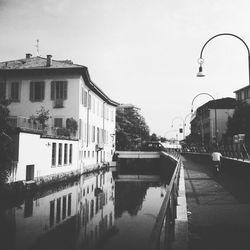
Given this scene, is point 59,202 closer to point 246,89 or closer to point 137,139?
point 137,139

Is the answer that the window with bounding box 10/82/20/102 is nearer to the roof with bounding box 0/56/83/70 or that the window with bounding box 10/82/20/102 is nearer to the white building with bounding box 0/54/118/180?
the white building with bounding box 0/54/118/180

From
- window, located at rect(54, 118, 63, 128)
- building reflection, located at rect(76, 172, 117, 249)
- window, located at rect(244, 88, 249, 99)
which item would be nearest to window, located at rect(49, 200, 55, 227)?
building reflection, located at rect(76, 172, 117, 249)

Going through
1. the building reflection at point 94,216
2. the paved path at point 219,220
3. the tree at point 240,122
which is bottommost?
the building reflection at point 94,216

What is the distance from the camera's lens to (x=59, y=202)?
17.2 meters

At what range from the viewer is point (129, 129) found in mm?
66875

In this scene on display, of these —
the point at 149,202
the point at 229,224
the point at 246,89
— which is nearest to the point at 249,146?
the point at 149,202

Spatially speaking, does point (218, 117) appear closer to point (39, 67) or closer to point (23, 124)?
point (39, 67)

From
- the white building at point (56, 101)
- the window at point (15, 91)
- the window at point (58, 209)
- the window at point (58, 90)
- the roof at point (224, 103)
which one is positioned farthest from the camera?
the roof at point (224, 103)

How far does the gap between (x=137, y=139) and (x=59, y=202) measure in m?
50.5

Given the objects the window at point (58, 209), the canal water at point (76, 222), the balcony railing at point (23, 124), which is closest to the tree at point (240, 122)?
the canal water at point (76, 222)

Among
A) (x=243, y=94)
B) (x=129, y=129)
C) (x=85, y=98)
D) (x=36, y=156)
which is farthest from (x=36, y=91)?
(x=243, y=94)

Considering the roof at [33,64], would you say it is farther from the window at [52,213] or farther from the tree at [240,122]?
the tree at [240,122]

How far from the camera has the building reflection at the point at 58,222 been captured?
10.2 metres

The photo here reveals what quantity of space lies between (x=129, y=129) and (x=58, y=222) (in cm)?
5410
